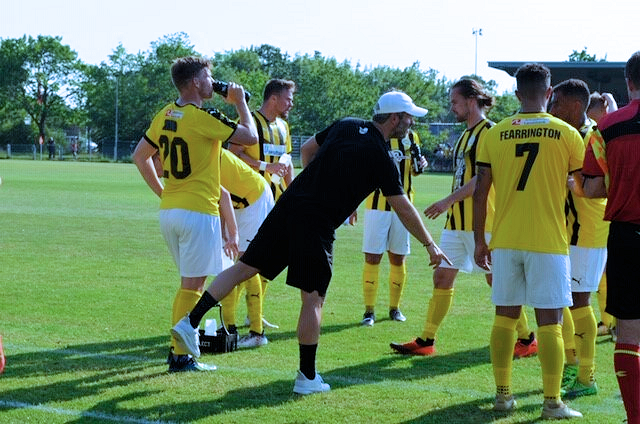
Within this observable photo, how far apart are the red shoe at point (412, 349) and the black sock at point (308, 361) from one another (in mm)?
1753

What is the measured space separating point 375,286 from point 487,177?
4.22 metres

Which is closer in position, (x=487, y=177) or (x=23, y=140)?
(x=487, y=177)

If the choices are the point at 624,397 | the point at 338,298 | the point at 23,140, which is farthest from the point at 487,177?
the point at 23,140

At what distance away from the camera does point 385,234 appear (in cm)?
1090

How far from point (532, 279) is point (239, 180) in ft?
12.3

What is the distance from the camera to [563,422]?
623 centimetres

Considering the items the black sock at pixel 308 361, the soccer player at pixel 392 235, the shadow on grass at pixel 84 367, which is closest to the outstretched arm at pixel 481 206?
the black sock at pixel 308 361

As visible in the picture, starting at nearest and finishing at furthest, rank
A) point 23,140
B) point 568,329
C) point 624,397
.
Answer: point 624,397, point 568,329, point 23,140

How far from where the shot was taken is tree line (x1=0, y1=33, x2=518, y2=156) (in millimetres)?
92250

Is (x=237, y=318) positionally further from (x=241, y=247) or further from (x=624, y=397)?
(x=624, y=397)

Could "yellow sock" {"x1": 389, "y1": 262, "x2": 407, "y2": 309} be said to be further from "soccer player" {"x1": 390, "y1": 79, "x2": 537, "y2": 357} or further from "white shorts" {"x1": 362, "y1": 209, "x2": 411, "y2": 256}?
"soccer player" {"x1": 390, "y1": 79, "x2": 537, "y2": 357}

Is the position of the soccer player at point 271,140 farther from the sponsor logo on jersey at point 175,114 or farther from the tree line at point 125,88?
the tree line at point 125,88

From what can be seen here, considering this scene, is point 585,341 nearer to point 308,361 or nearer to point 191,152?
point 308,361

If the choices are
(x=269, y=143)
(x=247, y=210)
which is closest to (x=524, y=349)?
(x=247, y=210)
